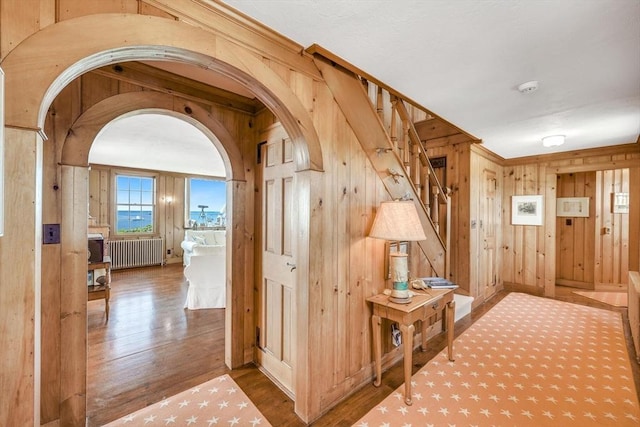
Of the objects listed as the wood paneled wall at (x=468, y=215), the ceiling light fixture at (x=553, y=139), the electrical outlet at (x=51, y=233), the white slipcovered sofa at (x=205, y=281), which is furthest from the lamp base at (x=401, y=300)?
the ceiling light fixture at (x=553, y=139)

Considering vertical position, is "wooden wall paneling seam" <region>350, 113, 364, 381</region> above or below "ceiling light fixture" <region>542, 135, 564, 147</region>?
below

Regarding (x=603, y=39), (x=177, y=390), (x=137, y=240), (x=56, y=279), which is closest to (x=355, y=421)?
(x=177, y=390)

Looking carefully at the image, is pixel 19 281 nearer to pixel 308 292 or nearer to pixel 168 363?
pixel 308 292

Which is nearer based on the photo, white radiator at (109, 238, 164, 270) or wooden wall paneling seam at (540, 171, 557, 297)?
wooden wall paneling seam at (540, 171, 557, 297)

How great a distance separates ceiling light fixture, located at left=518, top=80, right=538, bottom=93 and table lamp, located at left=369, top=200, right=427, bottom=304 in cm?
135

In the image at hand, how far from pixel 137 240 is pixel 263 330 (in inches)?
248

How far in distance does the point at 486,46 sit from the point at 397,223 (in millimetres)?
1265

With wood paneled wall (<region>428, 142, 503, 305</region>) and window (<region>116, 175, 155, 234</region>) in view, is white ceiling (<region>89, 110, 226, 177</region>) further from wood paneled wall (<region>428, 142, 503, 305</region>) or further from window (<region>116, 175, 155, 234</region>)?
wood paneled wall (<region>428, 142, 503, 305</region>)

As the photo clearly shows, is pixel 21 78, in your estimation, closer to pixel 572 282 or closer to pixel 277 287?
pixel 277 287

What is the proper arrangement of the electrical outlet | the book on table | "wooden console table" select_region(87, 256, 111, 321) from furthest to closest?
"wooden console table" select_region(87, 256, 111, 321)
the book on table
the electrical outlet

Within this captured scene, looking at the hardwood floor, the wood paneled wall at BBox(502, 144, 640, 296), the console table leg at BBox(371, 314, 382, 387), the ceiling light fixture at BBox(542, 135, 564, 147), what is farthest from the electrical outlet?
the wood paneled wall at BBox(502, 144, 640, 296)

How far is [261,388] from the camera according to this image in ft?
7.32

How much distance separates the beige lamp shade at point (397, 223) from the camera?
2033mm

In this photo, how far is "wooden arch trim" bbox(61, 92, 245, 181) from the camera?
1729mm
